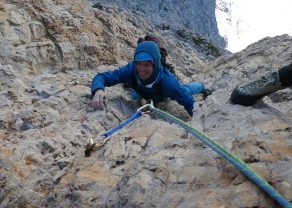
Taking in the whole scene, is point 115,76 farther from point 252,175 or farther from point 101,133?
point 252,175

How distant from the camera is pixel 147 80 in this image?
237 inches

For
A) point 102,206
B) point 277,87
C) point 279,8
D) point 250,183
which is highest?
point 279,8

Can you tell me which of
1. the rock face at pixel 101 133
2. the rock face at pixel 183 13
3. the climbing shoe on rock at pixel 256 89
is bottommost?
the rock face at pixel 101 133

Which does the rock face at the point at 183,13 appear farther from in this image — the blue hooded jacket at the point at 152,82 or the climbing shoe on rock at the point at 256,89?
the climbing shoe on rock at the point at 256,89

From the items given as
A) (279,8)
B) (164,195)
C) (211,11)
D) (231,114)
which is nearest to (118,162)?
(164,195)

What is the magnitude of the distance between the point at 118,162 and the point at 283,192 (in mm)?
1664

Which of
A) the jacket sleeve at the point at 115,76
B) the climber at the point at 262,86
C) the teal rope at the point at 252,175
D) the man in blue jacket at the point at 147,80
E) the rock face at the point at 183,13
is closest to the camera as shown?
the teal rope at the point at 252,175

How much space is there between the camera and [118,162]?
401 cm

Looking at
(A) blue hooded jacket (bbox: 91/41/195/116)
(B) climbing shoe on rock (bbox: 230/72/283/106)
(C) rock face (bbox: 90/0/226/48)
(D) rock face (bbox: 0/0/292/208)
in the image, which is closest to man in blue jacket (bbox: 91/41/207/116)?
(A) blue hooded jacket (bbox: 91/41/195/116)

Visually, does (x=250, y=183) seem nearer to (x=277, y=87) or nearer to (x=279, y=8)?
(x=277, y=87)

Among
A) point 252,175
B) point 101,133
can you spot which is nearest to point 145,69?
point 101,133

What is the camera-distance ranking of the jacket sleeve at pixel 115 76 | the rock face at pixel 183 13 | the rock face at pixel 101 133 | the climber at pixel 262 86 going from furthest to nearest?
the rock face at pixel 183 13 < the jacket sleeve at pixel 115 76 < the climber at pixel 262 86 < the rock face at pixel 101 133

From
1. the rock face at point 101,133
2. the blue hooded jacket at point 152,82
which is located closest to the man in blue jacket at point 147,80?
the blue hooded jacket at point 152,82

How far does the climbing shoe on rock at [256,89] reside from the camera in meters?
4.11
